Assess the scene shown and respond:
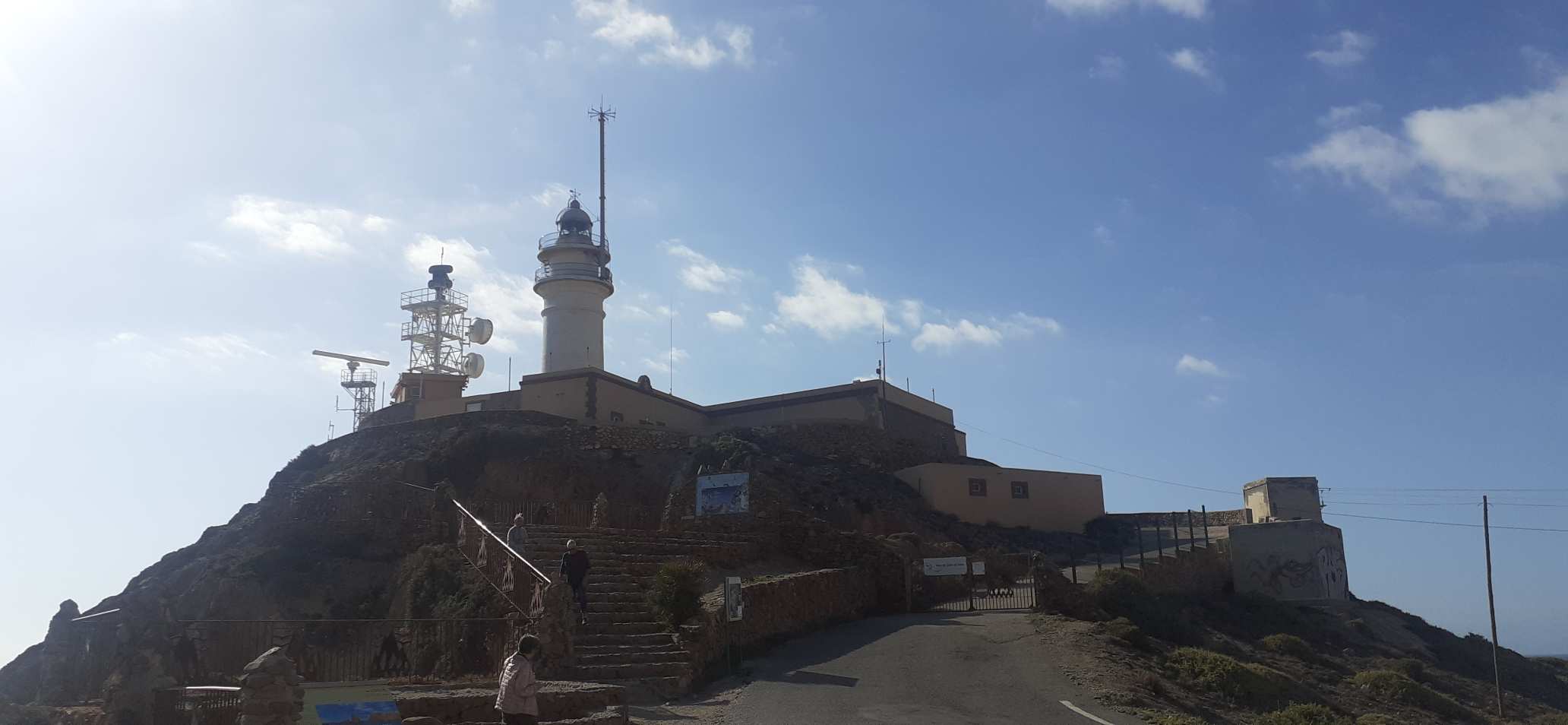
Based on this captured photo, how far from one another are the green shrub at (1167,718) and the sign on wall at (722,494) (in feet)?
46.7

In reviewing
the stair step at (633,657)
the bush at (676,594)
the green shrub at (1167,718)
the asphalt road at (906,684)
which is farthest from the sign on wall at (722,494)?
the green shrub at (1167,718)

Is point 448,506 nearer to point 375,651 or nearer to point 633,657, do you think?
point 375,651

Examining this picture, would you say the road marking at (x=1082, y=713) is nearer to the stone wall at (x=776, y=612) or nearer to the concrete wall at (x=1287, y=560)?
the stone wall at (x=776, y=612)

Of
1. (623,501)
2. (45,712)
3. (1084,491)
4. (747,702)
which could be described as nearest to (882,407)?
(1084,491)

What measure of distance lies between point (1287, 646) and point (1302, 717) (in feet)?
31.0

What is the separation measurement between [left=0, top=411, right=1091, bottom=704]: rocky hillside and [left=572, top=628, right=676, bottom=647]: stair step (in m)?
4.49

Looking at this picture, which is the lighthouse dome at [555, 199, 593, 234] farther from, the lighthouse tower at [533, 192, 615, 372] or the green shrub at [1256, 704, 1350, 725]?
the green shrub at [1256, 704, 1350, 725]

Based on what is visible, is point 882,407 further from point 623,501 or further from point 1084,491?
point 623,501

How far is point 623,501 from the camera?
131 feet

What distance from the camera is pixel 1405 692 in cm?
2303

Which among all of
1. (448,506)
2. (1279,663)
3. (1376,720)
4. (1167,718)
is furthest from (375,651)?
(1279,663)

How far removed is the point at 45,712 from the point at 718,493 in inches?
687

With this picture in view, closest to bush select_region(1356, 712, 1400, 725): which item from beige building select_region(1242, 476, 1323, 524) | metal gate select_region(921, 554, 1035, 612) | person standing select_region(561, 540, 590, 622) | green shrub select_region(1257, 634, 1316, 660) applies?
green shrub select_region(1257, 634, 1316, 660)

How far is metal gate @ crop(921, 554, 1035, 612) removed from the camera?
24500 mm
